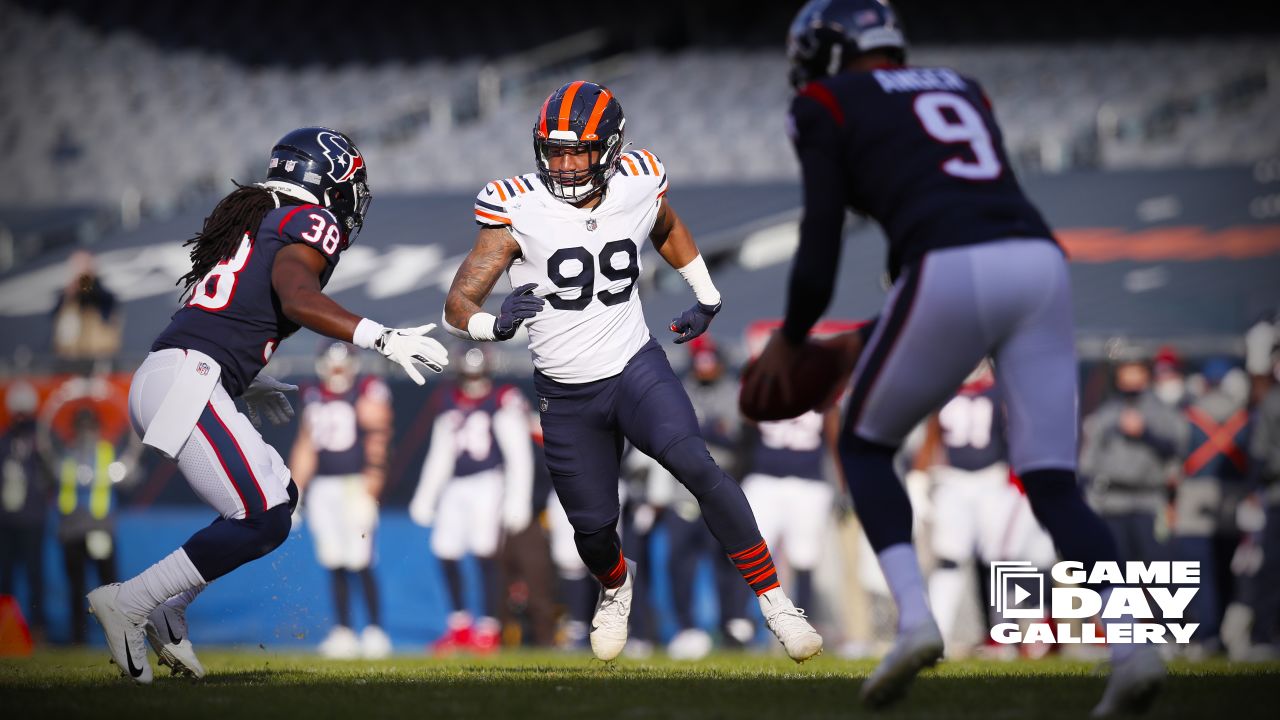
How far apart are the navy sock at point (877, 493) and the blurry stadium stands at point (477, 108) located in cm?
1235

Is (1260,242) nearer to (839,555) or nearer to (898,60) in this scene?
(839,555)

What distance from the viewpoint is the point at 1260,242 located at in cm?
1295

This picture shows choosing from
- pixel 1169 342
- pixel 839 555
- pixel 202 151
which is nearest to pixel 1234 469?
pixel 1169 342

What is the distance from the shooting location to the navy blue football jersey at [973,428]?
824 cm

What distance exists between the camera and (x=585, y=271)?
190 inches

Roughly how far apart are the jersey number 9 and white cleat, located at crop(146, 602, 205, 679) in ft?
5.26

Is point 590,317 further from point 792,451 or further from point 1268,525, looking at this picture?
point 1268,525

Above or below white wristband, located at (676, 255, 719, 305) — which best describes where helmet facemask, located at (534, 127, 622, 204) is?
above

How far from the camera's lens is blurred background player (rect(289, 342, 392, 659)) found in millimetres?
8602

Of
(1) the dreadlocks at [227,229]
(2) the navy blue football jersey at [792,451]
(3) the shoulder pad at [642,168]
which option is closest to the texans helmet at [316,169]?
(1) the dreadlocks at [227,229]

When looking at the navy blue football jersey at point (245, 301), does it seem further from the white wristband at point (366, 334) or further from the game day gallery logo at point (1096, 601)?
the game day gallery logo at point (1096, 601)

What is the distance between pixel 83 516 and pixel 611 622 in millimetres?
5275

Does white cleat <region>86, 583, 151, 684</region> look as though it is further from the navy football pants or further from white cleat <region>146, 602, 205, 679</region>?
the navy football pants

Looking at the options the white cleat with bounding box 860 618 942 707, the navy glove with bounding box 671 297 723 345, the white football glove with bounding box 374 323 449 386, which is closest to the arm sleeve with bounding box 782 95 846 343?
the white cleat with bounding box 860 618 942 707
